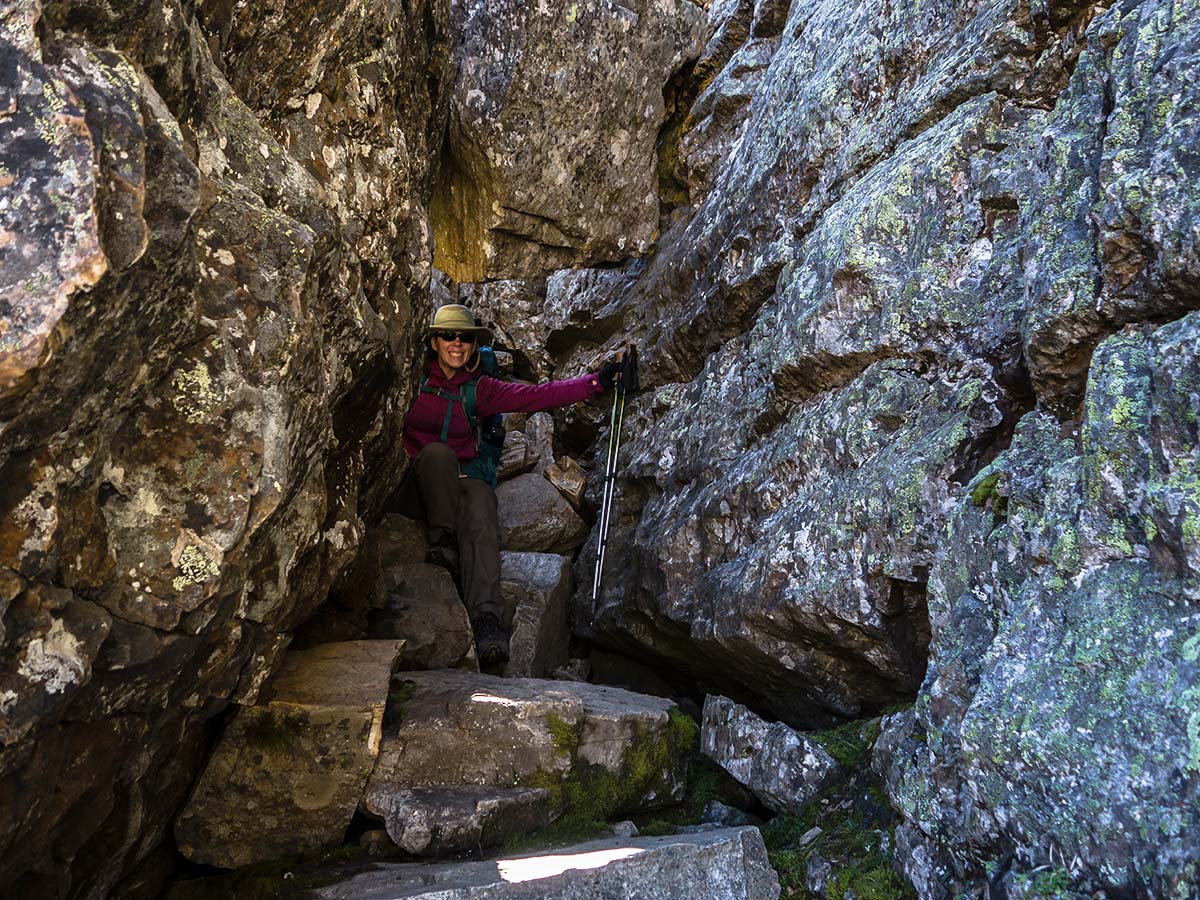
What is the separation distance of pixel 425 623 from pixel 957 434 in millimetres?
5675

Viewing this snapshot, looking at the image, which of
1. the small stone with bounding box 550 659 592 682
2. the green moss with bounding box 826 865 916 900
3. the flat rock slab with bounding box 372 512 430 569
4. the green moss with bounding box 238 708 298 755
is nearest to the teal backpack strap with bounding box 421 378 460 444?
the flat rock slab with bounding box 372 512 430 569

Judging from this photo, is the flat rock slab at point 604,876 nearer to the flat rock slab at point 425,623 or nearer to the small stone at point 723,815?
the small stone at point 723,815

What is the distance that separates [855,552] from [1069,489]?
2.07 m

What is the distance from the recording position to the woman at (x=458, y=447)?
36.2 ft

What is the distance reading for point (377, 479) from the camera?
941 centimetres

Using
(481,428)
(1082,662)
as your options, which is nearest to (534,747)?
(1082,662)

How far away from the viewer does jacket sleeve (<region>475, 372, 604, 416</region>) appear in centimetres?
1202

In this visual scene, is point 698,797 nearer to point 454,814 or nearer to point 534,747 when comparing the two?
point 534,747

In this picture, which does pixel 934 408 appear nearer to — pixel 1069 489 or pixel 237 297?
pixel 1069 489

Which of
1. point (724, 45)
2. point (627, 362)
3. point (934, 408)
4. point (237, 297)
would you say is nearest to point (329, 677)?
point (237, 297)

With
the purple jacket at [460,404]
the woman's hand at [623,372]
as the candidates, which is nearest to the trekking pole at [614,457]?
the woman's hand at [623,372]

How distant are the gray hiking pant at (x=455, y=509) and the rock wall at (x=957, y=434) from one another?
1.62 meters

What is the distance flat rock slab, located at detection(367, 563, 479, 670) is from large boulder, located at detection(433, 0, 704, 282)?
17.6 feet

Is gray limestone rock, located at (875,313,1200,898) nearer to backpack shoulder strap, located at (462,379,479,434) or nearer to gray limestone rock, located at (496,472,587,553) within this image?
backpack shoulder strap, located at (462,379,479,434)
